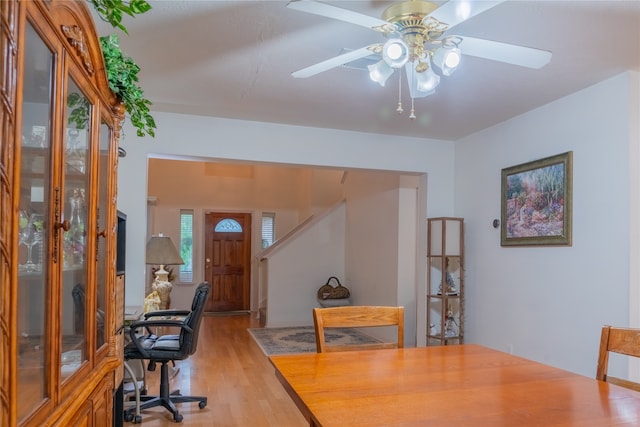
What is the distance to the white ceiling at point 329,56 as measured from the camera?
202cm

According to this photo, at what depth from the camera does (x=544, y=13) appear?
1992mm

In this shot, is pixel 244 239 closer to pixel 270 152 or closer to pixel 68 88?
pixel 270 152

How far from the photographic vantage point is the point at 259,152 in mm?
3861

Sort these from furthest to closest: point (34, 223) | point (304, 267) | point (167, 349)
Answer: point (304, 267) < point (167, 349) < point (34, 223)

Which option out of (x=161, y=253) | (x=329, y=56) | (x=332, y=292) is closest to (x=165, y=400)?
(x=161, y=253)

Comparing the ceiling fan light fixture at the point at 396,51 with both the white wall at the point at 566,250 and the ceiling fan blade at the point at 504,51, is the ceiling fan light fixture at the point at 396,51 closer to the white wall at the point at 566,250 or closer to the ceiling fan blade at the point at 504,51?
the ceiling fan blade at the point at 504,51

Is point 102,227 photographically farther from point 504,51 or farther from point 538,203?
point 538,203

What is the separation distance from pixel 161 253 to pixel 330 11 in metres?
3.11

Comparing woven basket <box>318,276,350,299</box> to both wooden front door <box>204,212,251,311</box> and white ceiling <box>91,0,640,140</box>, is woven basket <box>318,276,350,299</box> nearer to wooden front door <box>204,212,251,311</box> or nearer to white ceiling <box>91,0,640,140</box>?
wooden front door <box>204,212,251,311</box>

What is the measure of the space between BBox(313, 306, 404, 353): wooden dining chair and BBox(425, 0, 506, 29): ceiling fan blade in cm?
125

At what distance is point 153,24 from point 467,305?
349 centimetres

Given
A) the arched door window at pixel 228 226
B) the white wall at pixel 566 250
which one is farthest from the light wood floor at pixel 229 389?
the arched door window at pixel 228 226

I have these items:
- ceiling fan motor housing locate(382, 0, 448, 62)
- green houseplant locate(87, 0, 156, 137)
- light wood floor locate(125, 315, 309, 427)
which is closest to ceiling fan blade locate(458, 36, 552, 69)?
ceiling fan motor housing locate(382, 0, 448, 62)

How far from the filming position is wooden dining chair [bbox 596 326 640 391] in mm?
1605
